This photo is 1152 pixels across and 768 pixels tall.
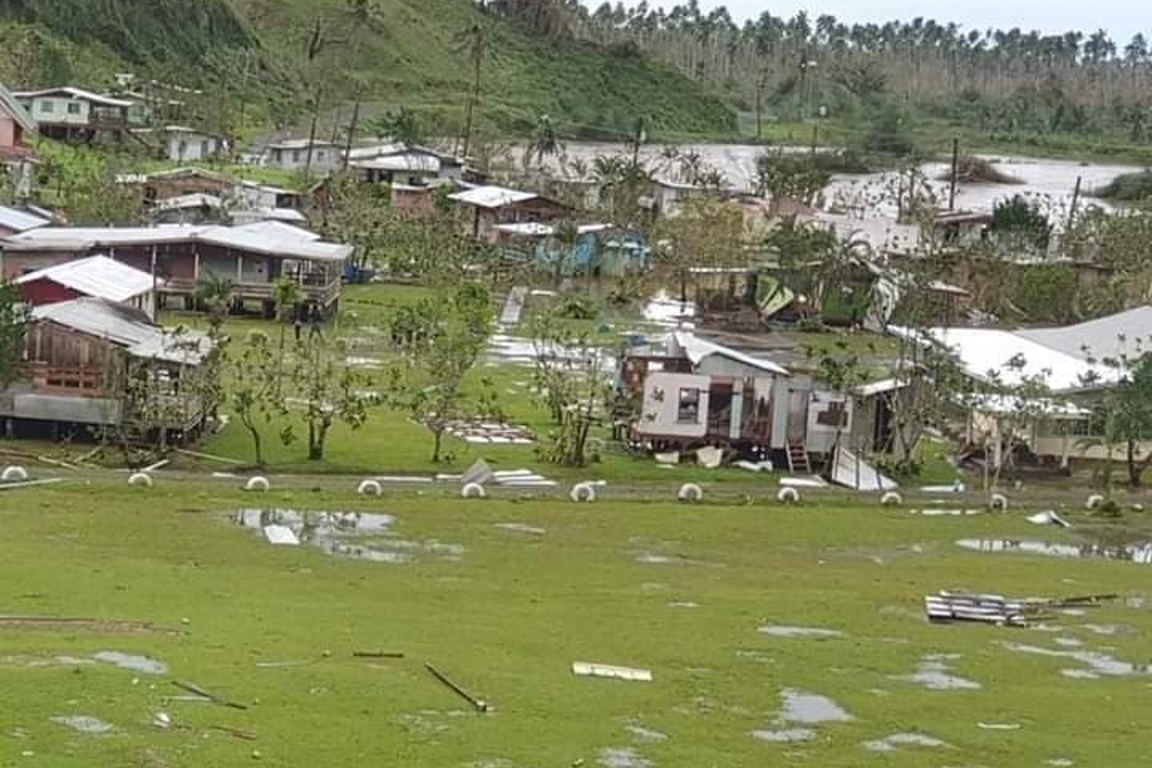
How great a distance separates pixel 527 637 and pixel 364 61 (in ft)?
474

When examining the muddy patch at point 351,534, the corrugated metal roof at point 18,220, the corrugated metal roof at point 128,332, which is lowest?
the muddy patch at point 351,534

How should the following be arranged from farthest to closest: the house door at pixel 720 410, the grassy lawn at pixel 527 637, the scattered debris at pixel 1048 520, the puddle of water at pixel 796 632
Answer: the house door at pixel 720 410, the scattered debris at pixel 1048 520, the puddle of water at pixel 796 632, the grassy lawn at pixel 527 637

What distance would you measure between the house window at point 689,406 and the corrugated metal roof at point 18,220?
26513 millimetres

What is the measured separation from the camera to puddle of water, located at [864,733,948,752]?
65.0ft

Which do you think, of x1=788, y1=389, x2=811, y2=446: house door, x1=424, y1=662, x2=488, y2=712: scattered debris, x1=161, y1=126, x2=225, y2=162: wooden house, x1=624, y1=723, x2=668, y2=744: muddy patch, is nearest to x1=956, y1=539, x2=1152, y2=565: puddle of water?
x1=788, y1=389, x2=811, y2=446: house door

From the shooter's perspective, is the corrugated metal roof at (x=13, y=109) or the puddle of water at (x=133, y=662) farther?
the corrugated metal roof at (x=13, y=109)

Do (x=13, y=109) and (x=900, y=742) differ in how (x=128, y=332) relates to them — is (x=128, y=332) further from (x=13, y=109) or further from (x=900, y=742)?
(x=13, y=109)

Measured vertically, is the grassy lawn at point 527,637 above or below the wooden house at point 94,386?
below

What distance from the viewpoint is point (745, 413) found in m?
44.2

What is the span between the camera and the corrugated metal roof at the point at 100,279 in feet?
156

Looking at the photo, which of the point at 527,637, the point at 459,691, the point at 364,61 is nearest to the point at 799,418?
the point at 527,637

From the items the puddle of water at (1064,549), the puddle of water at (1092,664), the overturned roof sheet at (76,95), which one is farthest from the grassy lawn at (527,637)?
the overturned roof sheet at (76,95)

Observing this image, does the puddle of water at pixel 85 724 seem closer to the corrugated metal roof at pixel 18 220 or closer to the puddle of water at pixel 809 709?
Result: the puddle of water at pixel 809 709

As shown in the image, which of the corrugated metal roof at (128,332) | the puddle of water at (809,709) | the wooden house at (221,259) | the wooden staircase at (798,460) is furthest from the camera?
the wooden house at (221,259)
